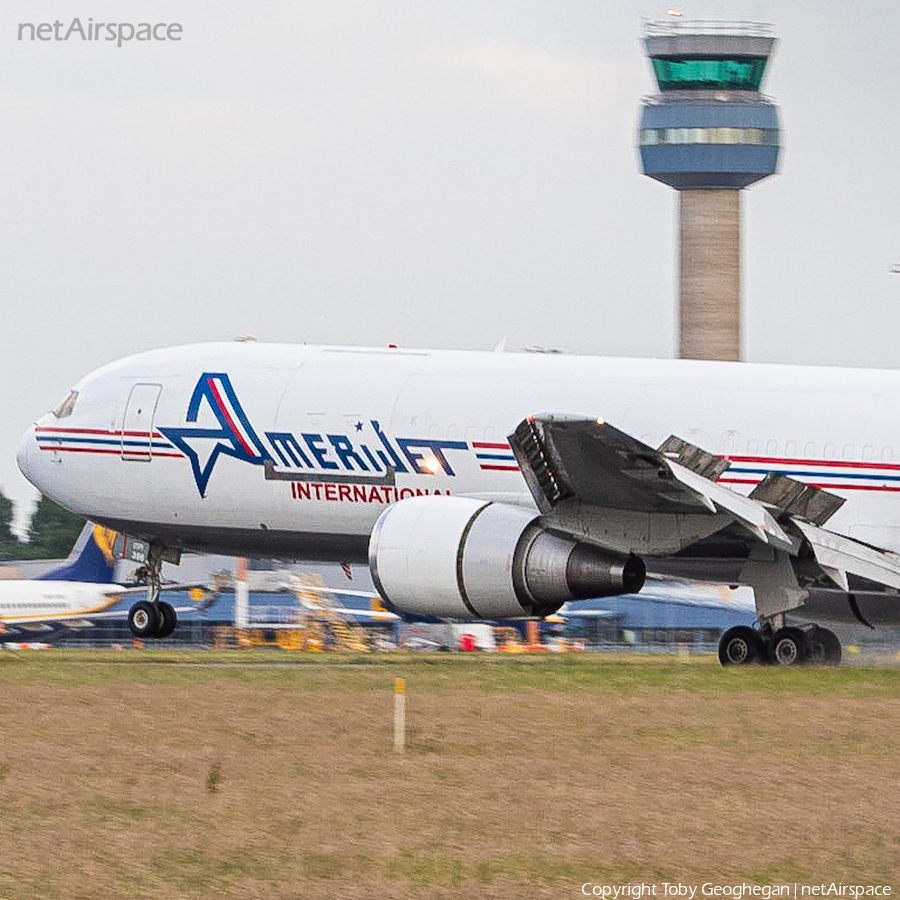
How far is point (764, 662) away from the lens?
97.8ft

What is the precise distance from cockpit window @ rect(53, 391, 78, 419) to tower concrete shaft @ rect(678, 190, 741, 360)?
68332 millimetres

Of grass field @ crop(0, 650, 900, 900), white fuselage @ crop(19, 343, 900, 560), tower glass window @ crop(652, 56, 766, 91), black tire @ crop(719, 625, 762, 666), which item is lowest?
grass field @ crop(0, 650, 900, 900)

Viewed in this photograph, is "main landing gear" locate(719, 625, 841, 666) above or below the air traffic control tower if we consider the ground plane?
below

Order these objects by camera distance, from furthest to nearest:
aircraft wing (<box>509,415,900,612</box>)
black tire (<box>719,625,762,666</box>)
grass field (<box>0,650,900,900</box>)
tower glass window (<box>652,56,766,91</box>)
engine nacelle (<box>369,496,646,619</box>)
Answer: tower glass window (<box>652,56,766,91</box>), black tire (<box>719,625,762,666</box>), engine nacelle (<box>369,496,646,619</box>), aircraft wing (<box>509,415,900,612</box>), grass field (<box>0,650,900,900</box>)

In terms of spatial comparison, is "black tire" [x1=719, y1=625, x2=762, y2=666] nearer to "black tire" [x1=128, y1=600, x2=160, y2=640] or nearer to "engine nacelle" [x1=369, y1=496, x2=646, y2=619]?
"engine nacelle" [x1=369, y1=496, x2=646, y2=619]

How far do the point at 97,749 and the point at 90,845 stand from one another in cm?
442

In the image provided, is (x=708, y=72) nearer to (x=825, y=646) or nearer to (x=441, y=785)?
(x=825, y=646)

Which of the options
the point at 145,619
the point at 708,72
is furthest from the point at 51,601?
the point at 145,619

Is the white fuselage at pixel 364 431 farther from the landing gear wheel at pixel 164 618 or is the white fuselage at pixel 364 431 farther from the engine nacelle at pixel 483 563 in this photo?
the engine nacelle at pixel 483 563

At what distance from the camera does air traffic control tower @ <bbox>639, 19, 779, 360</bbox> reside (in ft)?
346

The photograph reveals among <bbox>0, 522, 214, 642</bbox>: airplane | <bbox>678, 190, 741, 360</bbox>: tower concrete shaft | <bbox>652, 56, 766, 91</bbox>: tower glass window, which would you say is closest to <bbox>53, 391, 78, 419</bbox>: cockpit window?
<bbox>0, 522, 214, 642</bbox>: airplane

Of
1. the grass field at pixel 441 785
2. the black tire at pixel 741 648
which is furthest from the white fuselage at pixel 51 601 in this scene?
the grass field at pixel 441 785

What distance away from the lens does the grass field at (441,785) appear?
49.6 ft

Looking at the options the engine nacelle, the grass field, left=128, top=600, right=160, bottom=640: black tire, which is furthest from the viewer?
left=128, top=600, right=160, bottom=640: black tire
